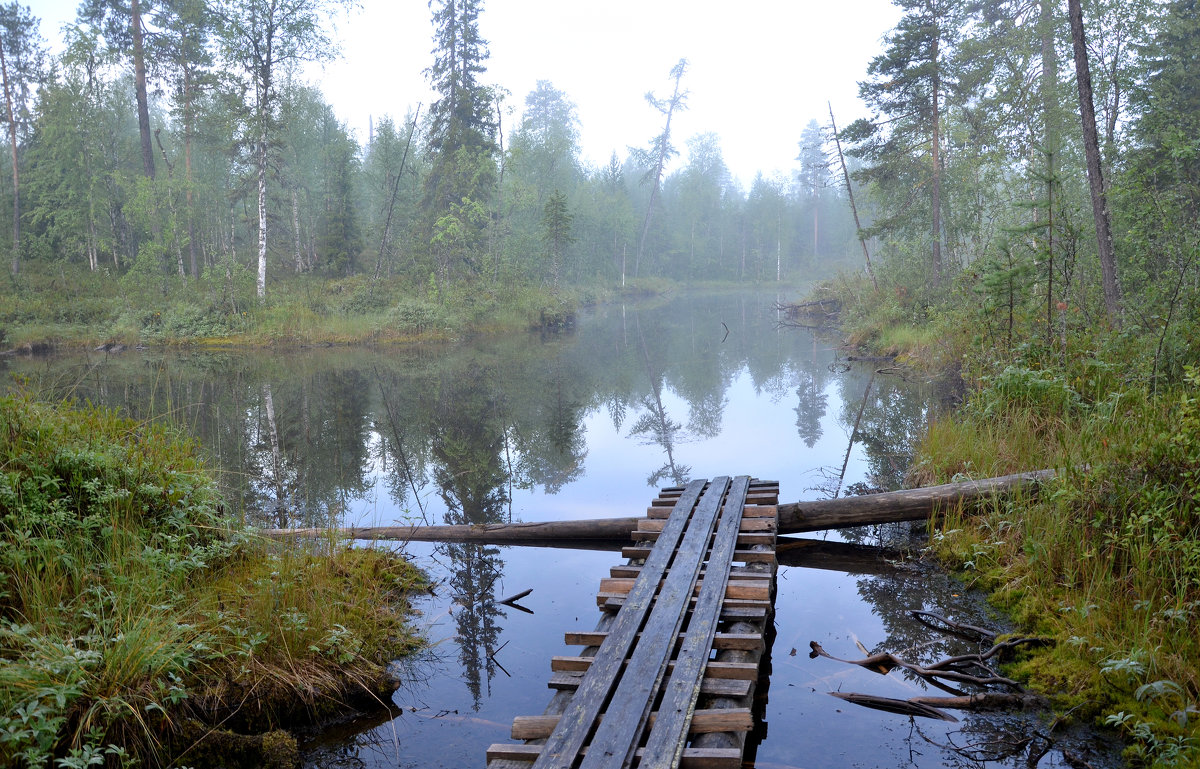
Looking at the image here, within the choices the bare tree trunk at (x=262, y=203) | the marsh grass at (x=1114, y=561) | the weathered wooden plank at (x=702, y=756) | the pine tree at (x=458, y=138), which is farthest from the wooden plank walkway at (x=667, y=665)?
the pine tree at (x=458, y=138)

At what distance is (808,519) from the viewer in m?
6.57

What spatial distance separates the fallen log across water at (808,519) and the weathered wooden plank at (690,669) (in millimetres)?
1313

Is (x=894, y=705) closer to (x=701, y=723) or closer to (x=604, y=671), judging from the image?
(x=701, y=723)

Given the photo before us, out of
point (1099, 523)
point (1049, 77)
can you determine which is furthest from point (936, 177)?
point (1099, 523)

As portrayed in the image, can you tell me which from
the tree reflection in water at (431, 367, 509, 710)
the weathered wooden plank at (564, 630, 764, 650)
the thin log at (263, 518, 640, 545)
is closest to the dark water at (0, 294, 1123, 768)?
the tree reflection in water at (431, 367, 509, 710)

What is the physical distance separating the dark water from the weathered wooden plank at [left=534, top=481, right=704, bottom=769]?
2.43 feet

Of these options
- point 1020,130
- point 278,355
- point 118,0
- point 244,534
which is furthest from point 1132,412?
point 118,0

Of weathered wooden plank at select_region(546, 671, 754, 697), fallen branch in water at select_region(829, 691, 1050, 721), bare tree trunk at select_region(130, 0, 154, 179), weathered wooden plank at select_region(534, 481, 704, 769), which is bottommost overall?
fallen branch in water at select_region(829, 691, 1050, 721)

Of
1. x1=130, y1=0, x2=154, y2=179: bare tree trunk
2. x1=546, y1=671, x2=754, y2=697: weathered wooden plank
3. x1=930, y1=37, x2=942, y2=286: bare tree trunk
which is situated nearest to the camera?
x1=546, y1=671, x2=754, y2=697: weathered wooden plank

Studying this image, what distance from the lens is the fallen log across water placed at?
20.3 feet

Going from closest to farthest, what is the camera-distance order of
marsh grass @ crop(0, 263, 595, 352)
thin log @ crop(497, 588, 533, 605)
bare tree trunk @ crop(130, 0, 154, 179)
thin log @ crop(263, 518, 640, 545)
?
thin log @ crop(497, 588, 533, 605), thin log @ crop(263, 518, 640, 545), marsh grass @ crop(0, 263, 595, 352), bare tree trunk @ crop(130, 0, 154, 179)

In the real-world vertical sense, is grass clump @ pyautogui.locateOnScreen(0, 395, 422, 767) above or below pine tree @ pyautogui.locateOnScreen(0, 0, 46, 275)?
below

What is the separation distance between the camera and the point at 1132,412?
5.77 m

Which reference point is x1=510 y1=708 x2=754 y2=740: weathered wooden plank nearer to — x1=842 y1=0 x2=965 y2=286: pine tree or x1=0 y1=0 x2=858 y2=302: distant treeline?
x1=842 y1=0 x2=965 y2=286: pine tree
